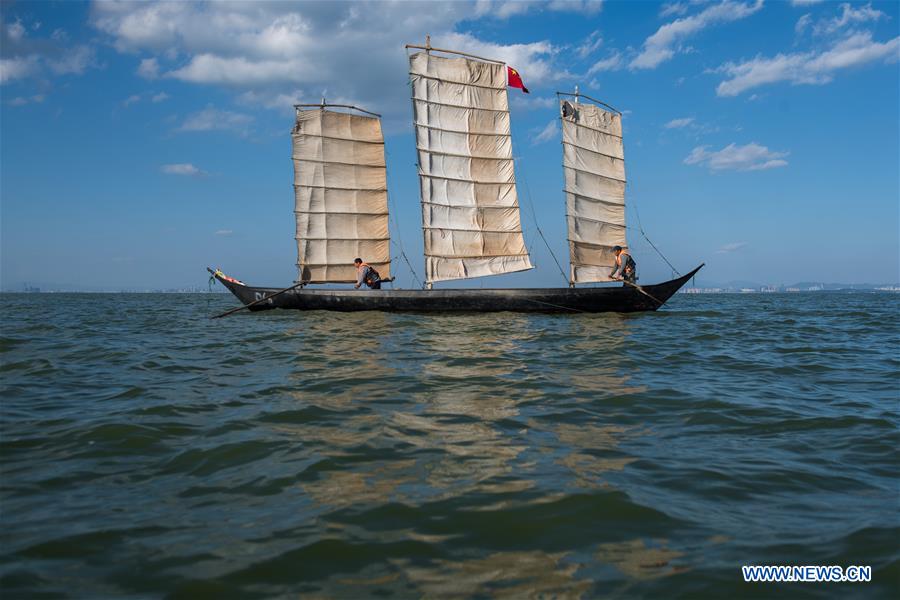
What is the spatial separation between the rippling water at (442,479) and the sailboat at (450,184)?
16.0 meters

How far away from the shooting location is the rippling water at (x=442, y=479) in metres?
2.99

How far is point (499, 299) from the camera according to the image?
2142cm

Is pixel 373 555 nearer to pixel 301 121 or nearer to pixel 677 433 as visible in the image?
pixel 677 433

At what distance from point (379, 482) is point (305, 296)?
19717 mm

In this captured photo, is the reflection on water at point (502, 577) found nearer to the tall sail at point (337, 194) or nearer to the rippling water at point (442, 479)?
the rippling water at point (442, 479)

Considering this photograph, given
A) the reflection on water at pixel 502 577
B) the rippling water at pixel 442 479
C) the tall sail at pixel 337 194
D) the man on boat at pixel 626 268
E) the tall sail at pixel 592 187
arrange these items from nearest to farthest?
the reflection on water at pixel 502 577 < the rippling water at pixel 442 479 < the man on boat at pixel 626 268 < the tall sail at pixel 592 187 < the tall sail at pixel 337 194

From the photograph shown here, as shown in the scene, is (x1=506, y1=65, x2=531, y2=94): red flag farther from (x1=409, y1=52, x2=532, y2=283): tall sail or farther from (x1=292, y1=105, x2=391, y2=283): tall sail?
(x1=292, y1=105, x2=391, y2=283): tall sail

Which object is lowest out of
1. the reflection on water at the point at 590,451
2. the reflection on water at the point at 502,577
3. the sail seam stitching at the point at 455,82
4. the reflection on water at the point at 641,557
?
the reflection on water at the point at 641,557

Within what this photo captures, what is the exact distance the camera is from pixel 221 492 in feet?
13.3

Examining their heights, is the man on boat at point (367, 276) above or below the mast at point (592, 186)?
below

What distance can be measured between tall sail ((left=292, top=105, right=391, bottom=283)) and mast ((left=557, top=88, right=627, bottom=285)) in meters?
8.24

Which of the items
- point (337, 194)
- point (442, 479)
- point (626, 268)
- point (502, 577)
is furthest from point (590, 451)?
point (337, 194)

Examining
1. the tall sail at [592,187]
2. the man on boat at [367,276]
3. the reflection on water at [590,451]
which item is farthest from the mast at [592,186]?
the reflection on water at [590,451]

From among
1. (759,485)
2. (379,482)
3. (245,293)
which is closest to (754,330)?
(759,485)
